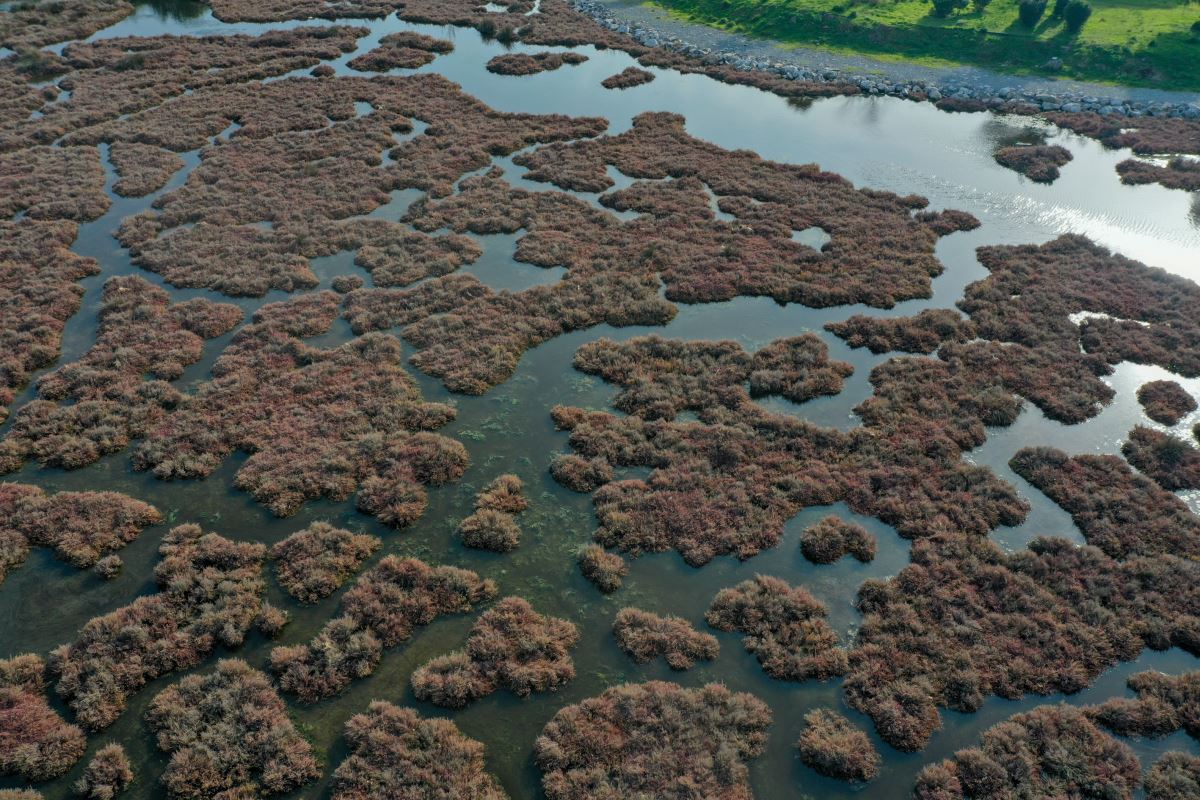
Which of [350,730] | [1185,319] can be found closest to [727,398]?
[350,730]

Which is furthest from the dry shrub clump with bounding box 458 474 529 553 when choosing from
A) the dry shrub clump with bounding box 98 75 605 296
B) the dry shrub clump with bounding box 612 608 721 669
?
the dry shrub clump with bounding box 98 75 605 296

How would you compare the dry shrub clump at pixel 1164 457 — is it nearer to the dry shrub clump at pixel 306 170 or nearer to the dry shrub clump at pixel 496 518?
the dry shrub clump at pixel 496 518

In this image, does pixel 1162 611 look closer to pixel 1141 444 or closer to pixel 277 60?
pixel 1141 444

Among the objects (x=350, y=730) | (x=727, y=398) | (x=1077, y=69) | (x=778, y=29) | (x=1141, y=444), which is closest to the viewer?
(x=350, y=730)

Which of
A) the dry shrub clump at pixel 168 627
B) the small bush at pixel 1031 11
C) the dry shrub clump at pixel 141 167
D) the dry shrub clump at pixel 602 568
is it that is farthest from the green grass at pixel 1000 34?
the dry shrub clump at pixel 168 627

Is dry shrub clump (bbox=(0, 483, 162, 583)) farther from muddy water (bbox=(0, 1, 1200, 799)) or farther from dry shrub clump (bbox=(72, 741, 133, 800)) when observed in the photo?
dry shrub clump (bbox=(72, 741, 133, 800))

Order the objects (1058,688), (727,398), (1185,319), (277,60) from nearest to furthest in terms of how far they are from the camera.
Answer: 1. (1058,688)
2. (727,398)
3. (1185,319)
4. (277,60)
